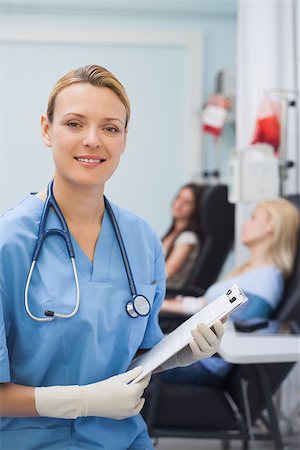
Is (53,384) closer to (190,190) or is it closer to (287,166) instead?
(287,166)

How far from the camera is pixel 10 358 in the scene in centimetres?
118

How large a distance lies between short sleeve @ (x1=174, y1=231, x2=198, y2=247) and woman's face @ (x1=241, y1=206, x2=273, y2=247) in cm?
100

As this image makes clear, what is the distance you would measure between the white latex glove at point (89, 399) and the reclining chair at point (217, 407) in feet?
3.77

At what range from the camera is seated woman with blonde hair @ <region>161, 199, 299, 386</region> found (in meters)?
2.43

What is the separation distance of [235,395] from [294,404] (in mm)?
769

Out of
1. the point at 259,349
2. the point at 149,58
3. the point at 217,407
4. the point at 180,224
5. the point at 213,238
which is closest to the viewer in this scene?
the point at 259,349

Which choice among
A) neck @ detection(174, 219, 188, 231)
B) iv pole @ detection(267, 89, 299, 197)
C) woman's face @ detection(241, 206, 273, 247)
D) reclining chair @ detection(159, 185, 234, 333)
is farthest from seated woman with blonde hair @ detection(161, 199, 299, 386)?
neck @ detection(174, 219, 188, 231)

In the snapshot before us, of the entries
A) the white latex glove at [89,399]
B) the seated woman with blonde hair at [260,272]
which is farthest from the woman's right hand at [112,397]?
the seated woman with blonde hair at [260,272]

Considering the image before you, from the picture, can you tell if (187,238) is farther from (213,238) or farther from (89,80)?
(89,80)

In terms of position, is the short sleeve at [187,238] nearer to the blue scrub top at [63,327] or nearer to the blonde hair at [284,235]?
the blonde hair at [284,235]

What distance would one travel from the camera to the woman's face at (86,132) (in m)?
1.14

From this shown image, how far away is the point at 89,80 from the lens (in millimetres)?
1150

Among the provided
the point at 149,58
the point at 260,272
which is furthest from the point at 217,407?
the point at 149,58

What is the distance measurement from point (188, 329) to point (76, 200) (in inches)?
11.8
